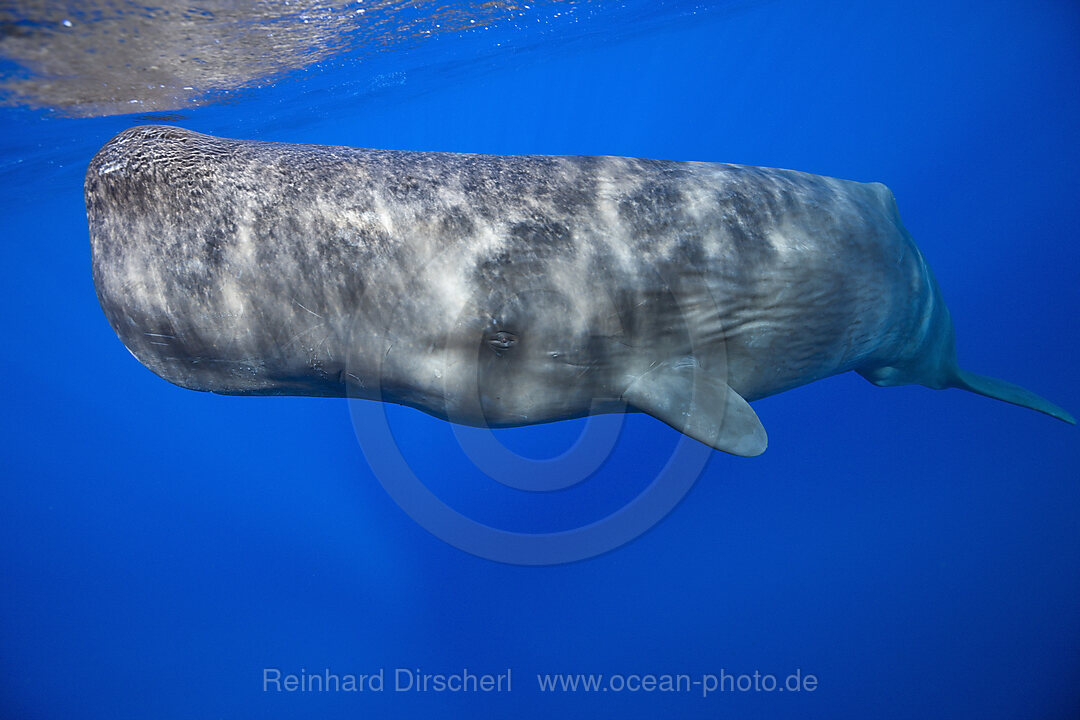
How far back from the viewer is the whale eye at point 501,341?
132 inches

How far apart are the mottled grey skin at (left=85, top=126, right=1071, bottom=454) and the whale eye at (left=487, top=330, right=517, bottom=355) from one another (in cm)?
1

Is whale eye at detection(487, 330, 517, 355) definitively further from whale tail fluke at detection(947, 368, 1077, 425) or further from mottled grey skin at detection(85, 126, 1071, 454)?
whale tail fluke at detection(947, 368, 1077, 425)

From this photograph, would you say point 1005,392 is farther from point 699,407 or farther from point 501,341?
point 501,341

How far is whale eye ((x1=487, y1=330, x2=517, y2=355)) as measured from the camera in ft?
11.0

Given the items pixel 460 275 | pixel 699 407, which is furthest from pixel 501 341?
pixel 699 407

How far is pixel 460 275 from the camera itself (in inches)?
126

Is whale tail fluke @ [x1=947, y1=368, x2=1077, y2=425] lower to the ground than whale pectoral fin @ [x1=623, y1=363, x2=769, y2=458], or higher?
higher

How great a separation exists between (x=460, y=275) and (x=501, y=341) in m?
0.49

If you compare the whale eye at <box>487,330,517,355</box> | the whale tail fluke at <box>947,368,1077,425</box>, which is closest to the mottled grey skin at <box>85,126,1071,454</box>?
the whale eye at <box>487,330,517,355</box>

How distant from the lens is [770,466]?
789 inches

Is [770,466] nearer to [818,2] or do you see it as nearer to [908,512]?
[908,512]

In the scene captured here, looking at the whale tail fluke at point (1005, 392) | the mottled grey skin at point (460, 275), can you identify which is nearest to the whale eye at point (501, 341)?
the mottled grey skin at point (460, 275)

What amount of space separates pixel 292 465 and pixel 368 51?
20.0 m

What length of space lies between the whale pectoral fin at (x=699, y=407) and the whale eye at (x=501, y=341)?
0.98 metres
